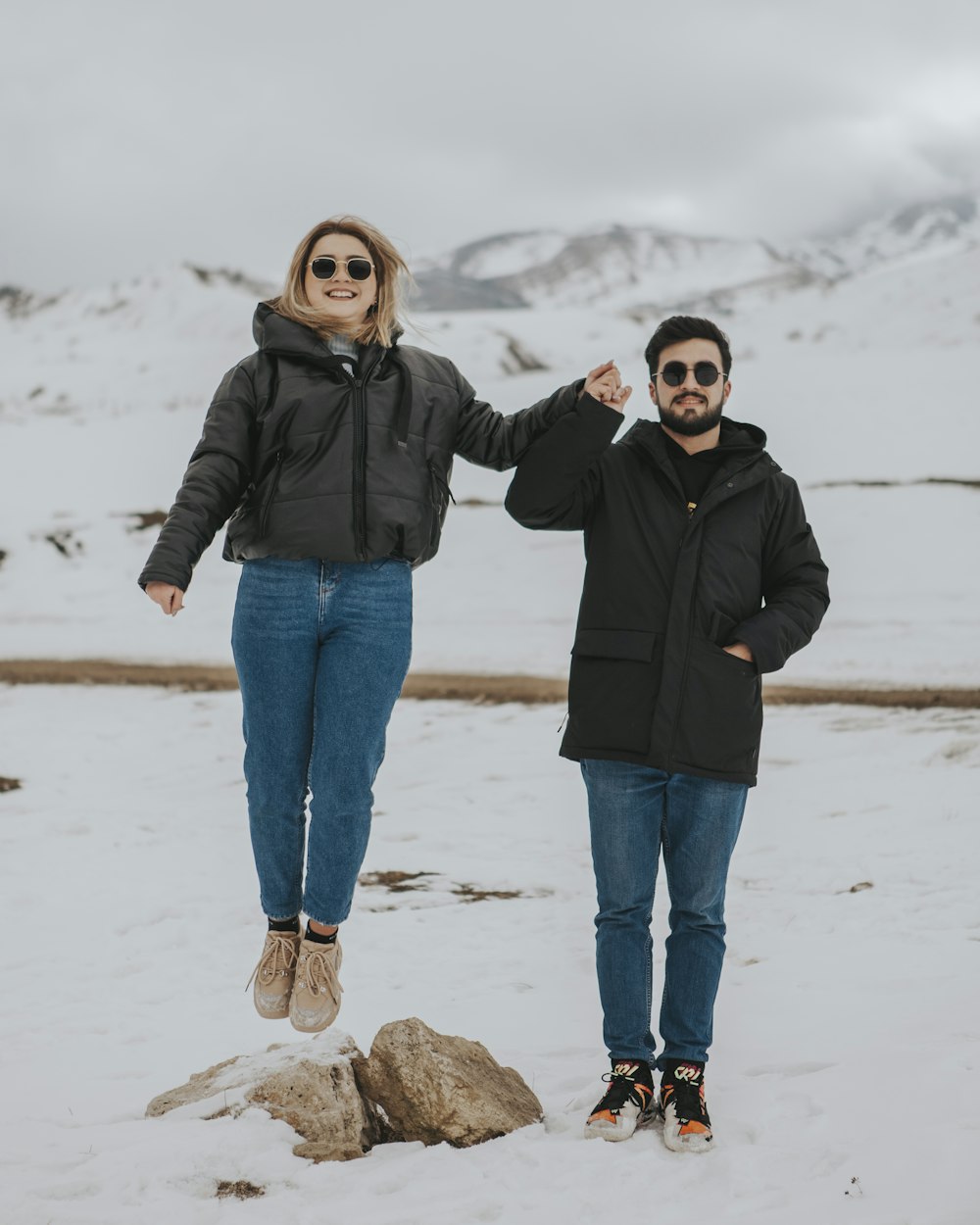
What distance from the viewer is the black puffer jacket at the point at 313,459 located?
330 centimetres

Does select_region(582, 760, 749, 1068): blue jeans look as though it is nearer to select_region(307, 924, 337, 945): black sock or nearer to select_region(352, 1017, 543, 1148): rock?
select_region(352, 1017, 543, 1148): rock

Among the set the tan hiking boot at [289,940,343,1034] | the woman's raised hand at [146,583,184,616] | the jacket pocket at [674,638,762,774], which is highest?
the woman's raised hand at [146,583,184,616]

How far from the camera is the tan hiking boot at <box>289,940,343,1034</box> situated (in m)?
3.43

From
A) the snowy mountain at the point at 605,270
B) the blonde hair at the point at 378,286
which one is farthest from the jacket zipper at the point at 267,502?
the snowy mountain at the point at 605,270

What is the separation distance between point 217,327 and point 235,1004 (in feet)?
130

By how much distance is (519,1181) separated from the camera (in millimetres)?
3439

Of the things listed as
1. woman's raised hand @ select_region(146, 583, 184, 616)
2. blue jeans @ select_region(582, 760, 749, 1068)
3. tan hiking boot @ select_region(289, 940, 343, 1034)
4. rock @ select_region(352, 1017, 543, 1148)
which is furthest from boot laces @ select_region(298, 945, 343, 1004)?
woman's raised hand @ select_region(146, 583, 184, 616)

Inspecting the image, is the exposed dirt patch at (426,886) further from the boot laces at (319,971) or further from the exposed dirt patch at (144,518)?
the exposed dirt patch at (144,518)

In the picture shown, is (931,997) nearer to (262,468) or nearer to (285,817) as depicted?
(285,817)

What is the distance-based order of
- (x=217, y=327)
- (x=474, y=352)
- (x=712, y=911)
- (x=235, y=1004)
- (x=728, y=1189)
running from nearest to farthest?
(x=728, y=1189)
(x=712, y=911)
(x=235, y=1004)
(x=474, y=352)
(x=217, y=327)

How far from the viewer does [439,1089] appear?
381 cm

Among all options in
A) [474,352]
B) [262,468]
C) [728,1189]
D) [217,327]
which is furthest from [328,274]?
[217,327]

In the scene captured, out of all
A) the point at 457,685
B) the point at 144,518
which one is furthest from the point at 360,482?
the point at 144,518

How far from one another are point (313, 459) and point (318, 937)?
4.69 ft
